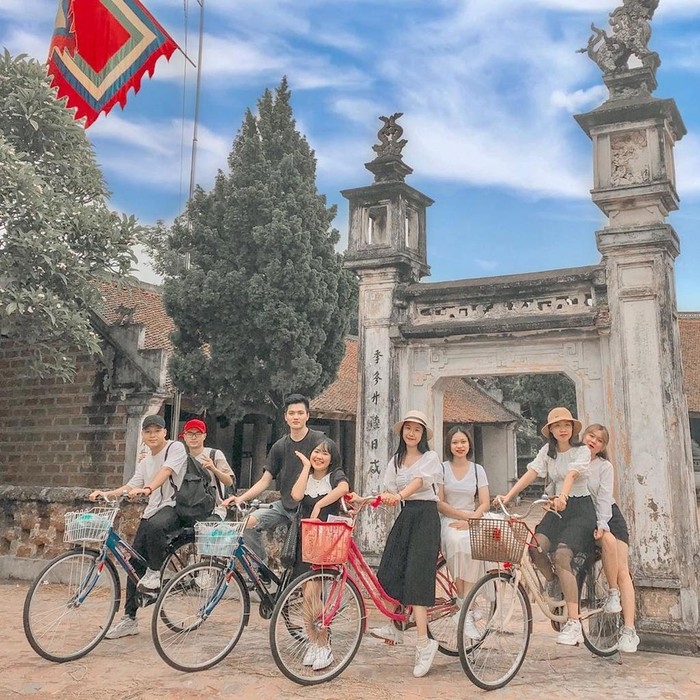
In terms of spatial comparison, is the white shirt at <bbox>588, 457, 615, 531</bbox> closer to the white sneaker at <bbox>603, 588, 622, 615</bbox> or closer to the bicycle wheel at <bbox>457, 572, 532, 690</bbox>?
the white sneaker at <bbox>603, 588, 622, 615</bbox>

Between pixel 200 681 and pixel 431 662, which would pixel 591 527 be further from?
pixel 200 681

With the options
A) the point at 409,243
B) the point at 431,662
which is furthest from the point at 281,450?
the point at 409,243

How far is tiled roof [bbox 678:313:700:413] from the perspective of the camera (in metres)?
20.1

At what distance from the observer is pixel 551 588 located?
5723 mm

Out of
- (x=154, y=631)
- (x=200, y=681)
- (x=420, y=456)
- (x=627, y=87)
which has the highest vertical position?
(x=627, y=87)

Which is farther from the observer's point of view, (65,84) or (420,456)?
(65,84)

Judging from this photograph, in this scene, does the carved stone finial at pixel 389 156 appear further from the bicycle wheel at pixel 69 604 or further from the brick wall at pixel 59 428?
the brick wall at pixel 59 428

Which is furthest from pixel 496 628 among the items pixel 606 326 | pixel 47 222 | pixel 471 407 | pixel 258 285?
pixel 471 407

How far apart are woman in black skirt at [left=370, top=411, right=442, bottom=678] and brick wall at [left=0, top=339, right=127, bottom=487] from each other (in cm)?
1018

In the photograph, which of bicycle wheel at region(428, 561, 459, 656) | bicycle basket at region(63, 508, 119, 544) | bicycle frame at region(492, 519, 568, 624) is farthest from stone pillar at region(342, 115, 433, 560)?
bicycle basket at region(63, 508, 119, 544)

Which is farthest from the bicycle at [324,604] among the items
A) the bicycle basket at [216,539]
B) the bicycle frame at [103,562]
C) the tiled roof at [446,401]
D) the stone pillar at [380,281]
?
the tiled roof at [446,401]

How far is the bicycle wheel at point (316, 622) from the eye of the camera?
444 cm

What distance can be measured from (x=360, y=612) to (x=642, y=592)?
282cm

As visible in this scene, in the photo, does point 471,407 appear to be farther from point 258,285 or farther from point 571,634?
point 571,634
